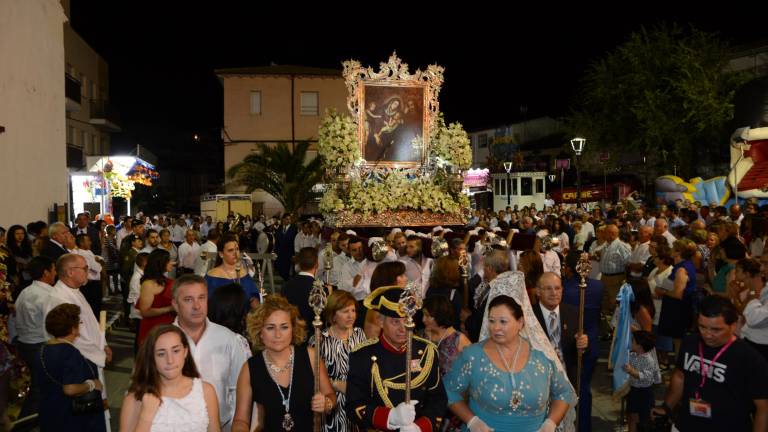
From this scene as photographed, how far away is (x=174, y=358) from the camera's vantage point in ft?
12.1

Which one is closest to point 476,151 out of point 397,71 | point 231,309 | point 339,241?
point 397,71

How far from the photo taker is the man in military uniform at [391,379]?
3979 millimetres

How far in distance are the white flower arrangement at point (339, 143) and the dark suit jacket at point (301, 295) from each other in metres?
8.45

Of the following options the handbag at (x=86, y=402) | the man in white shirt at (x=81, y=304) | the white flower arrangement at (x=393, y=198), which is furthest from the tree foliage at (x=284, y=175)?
the handbag at (x=86, y=402)

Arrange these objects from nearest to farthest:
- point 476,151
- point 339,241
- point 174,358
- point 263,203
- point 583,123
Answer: point 174,358 → point 339,241 → point 583,123 → point 263,203 → point 476,151

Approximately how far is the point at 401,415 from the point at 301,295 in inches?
146

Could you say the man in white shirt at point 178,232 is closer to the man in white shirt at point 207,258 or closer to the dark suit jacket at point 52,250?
the man in white shirt at point 207,258

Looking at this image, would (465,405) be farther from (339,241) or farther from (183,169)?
(183,169)

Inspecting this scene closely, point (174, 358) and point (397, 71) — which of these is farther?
point (397, 71)

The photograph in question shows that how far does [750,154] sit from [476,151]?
1430 inches

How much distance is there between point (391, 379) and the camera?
160 inches

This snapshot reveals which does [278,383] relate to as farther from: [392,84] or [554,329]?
[392,84]

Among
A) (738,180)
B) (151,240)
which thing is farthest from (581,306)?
(738,180)

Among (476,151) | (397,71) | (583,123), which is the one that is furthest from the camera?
(476,151)
